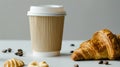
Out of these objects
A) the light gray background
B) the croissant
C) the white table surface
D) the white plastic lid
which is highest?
the white plastic lid

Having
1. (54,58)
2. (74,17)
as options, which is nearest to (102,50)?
(54,58)

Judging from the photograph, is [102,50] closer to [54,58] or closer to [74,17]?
[54,58]

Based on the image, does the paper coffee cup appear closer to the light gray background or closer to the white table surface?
the white table surface

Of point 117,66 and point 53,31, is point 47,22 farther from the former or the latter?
point 117,66

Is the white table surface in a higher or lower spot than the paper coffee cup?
lower

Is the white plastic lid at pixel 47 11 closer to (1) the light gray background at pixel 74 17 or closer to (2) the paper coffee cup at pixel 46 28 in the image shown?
(2) the paper coffee cup at pixel 46 28

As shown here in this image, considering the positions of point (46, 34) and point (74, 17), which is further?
point (74, 17)

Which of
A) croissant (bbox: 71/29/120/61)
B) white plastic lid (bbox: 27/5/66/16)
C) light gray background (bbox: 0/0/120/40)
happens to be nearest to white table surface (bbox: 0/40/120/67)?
croissant (bbox: 71/29/120/61)
